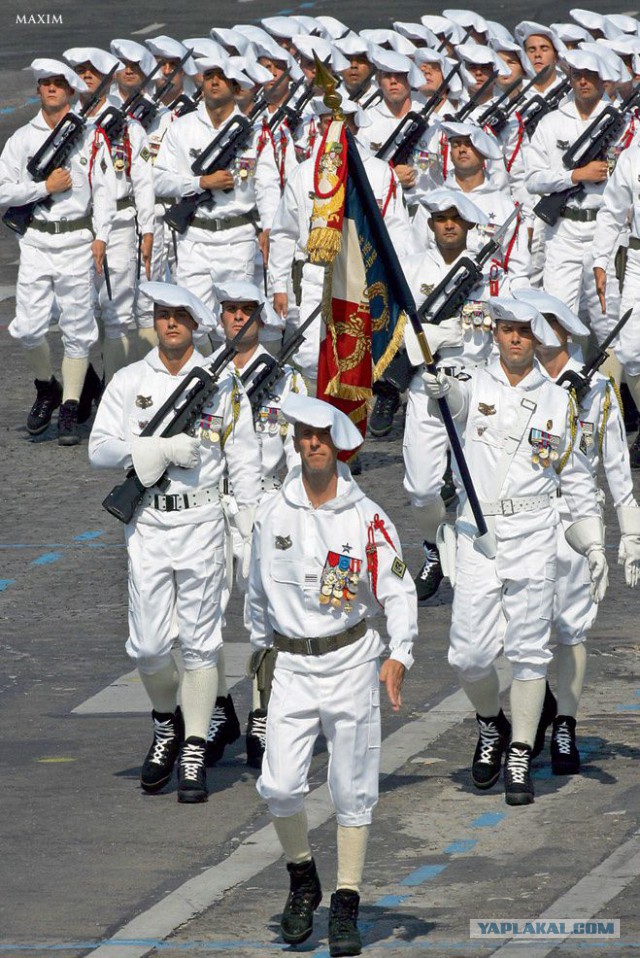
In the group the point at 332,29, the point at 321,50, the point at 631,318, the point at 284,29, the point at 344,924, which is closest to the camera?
the point at 344,924

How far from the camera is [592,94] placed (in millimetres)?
18484

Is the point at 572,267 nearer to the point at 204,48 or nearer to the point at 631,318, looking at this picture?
the point at 631,318

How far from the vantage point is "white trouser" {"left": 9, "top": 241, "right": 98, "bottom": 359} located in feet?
60.6

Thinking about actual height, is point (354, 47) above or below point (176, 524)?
below

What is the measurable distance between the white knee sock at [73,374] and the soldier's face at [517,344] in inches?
287

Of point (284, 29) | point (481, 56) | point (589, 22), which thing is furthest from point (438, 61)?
point (284, 29)

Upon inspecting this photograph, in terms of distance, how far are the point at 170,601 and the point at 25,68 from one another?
23.0 m

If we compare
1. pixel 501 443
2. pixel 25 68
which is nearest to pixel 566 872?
pixel 501 443

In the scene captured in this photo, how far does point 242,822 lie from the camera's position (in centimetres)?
1124

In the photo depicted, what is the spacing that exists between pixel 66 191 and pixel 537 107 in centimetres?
435

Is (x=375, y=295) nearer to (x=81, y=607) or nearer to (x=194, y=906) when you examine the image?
(x=194, y=906)

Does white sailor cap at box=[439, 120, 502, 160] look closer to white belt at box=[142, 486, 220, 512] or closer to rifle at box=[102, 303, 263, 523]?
rifle at box=[102, 303, 263, 523]

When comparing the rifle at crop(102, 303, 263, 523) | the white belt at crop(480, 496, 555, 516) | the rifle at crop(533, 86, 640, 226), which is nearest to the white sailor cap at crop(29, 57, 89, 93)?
the rifle at crop(533, 86, 640, 226)

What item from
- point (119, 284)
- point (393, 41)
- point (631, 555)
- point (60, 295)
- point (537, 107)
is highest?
point (631, 555)
